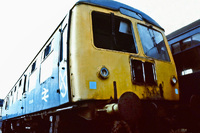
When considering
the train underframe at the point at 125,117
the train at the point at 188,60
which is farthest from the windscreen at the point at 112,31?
the train at the point at 188,60

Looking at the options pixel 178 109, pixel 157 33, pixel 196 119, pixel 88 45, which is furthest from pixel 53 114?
pixel 157 33

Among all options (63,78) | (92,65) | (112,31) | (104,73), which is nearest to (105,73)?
(104,73)

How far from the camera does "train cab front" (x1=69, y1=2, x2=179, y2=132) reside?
2354 millimetres

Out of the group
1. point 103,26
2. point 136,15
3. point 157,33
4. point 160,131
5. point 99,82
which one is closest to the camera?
point 99,82

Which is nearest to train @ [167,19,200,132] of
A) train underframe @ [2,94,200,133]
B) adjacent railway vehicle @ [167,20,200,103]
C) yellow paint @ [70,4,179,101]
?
adjacent railway vehicle @ [167,20,200,103]

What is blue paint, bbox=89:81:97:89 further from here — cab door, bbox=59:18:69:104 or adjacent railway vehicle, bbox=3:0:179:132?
cab door, bbox=59:18:69:104

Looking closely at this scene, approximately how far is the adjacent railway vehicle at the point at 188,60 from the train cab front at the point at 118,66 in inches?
49.4

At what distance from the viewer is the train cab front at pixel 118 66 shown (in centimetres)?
235

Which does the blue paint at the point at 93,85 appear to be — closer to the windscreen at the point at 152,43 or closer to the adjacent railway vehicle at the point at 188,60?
the windscreen at the point at 152,43

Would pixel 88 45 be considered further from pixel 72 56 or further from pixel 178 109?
pixel 178 109

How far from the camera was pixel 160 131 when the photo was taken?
273 centimetres

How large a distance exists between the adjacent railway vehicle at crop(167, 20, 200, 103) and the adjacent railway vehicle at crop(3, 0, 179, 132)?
128cm

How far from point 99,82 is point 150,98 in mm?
982

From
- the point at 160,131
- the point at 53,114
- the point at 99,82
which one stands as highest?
the point at 99,82
